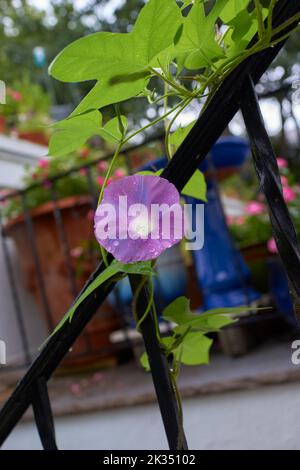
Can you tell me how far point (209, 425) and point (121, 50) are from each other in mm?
1195

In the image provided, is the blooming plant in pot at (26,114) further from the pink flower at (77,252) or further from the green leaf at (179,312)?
the green leaf at (179,312)

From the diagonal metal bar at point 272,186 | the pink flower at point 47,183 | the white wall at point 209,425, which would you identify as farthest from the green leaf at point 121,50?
the pink flower at point 47,183

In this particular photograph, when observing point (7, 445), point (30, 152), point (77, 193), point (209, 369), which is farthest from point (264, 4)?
point (30, 152)

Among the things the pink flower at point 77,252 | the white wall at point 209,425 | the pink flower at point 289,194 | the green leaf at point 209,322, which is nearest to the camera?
the green leaf at point 209,322

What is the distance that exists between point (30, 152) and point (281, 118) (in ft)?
20.4

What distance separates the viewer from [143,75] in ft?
1.21

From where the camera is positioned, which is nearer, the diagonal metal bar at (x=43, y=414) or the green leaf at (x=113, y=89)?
the green leaf at (x=113, y=89)

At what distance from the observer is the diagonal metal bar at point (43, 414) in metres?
0.53

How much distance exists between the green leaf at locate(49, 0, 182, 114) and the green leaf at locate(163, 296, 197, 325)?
0.18 meters

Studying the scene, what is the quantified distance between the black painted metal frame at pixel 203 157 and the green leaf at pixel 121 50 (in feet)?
0.33

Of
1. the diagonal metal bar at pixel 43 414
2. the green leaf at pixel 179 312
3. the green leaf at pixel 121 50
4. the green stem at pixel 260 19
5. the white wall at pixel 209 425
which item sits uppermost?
the green stem at pixel 260 19

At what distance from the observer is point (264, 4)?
1.42 feet

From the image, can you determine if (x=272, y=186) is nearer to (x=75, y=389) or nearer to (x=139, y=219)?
(x=139, y=219)

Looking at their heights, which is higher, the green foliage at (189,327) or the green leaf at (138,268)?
the green leaf at (138,268)
